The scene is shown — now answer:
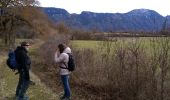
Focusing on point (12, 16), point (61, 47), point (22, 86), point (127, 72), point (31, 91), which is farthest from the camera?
point (12, 16)

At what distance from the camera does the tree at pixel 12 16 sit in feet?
208

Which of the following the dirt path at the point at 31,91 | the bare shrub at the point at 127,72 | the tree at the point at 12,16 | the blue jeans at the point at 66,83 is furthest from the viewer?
the tree at the point at 12,16

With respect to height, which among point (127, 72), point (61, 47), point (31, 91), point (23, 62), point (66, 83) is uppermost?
point (61, 47)

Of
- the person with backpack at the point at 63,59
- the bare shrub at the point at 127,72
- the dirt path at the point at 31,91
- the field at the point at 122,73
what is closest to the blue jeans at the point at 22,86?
the dirt path at the point at 31,91

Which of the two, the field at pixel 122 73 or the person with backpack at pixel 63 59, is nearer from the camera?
the field at pixel 122 73

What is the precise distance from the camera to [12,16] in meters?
64.3

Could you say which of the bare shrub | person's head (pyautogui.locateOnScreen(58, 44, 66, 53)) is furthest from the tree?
person's head (pyautogui.locateOnScreen(58, 44, 66, 53))

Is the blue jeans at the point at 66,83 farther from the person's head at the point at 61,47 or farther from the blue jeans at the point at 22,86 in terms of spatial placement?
the blue jeans at the point at 22,86

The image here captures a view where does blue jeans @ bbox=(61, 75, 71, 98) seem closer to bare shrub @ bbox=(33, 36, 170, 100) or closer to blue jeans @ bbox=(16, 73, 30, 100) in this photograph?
blue jeans @ bbox=(16, 73, 30, 100)

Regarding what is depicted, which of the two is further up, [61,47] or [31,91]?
[61,47]

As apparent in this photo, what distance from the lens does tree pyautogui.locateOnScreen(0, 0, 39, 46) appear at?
6328cm

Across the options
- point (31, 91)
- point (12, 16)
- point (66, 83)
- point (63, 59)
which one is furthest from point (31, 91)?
point (12, 16)

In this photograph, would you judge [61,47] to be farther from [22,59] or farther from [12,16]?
[12,16]

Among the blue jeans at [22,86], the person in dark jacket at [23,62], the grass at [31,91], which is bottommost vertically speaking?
the grass at [31,91]
